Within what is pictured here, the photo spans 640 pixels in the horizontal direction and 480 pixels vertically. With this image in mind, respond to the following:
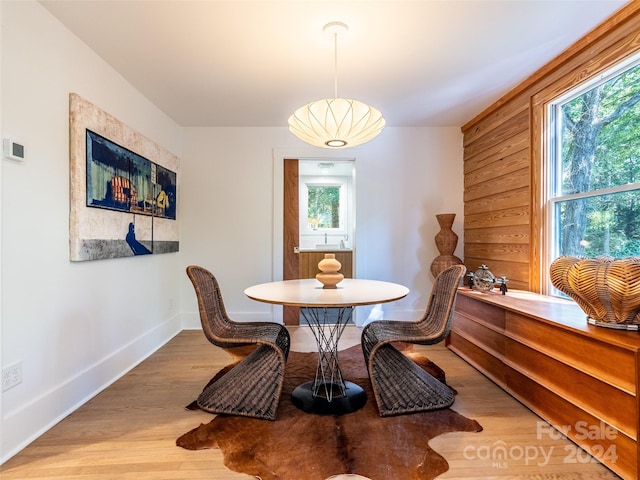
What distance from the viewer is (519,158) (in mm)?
2783

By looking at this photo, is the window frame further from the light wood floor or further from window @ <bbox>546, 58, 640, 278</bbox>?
the light wood floor

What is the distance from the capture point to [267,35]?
2.03 metres

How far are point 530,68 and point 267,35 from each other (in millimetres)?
2006

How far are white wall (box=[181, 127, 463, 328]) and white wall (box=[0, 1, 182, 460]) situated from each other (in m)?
1.33

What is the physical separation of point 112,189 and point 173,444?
69.4 inches

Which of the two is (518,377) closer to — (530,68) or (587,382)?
(587,382)

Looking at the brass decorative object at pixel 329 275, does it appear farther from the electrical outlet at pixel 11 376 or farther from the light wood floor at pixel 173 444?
the electrical outlet at pixel 11 376

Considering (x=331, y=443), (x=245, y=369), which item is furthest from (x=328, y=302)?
(x=245, y=369)

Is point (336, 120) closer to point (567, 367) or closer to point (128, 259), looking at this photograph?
point (567, 367)

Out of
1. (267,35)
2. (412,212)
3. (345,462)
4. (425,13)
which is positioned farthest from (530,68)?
(345,462)

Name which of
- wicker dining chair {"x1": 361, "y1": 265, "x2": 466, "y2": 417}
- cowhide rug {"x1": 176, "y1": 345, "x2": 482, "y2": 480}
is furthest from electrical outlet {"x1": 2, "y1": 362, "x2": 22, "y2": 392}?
wicker dining chair {"x1": 361, "y1": 265, "x2": 466, "y2": 417}

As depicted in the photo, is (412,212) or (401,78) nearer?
(401,78)

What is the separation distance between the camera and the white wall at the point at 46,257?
5.17 feet

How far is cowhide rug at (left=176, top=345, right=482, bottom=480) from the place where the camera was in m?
1.42
